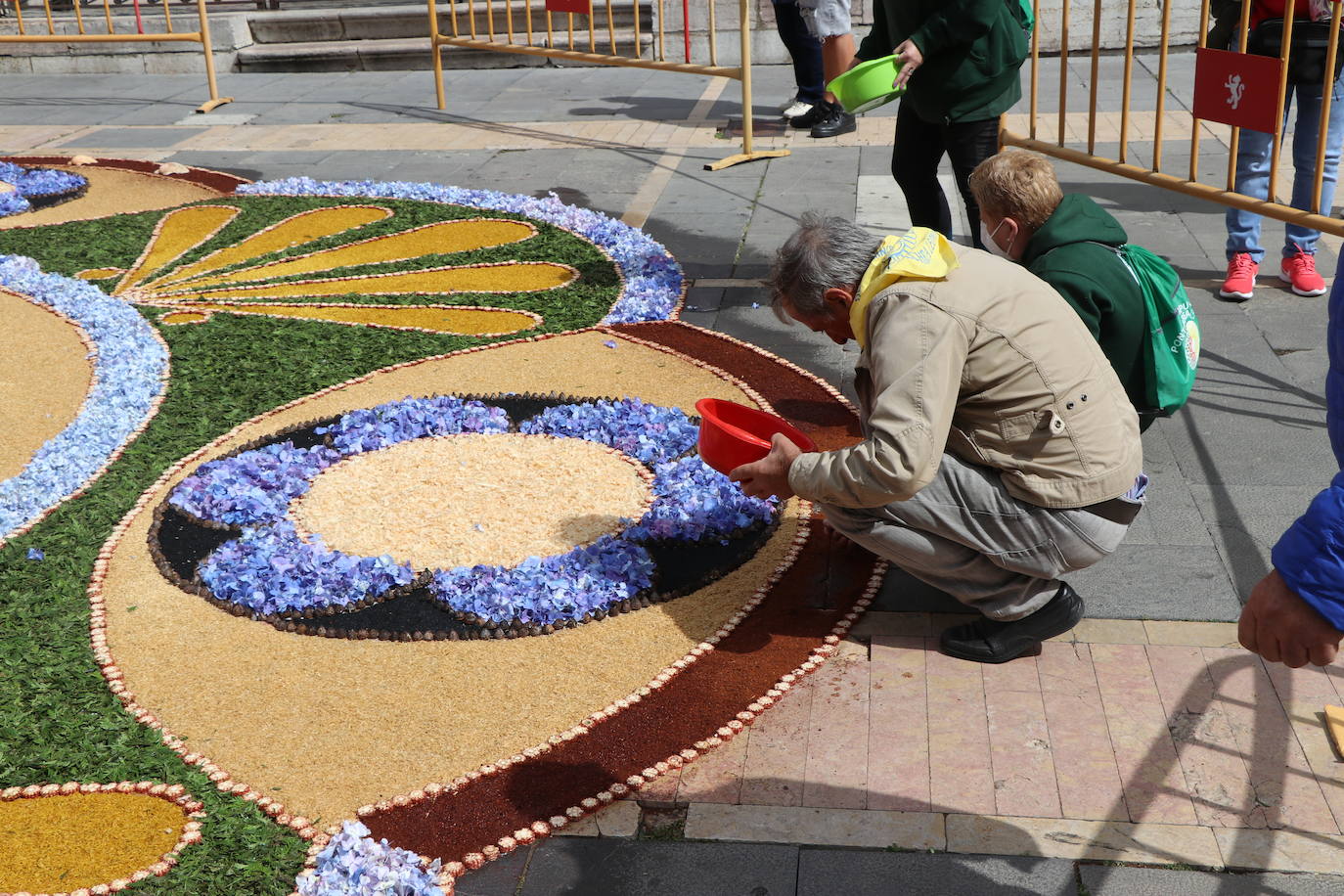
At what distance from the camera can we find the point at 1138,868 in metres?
2.60

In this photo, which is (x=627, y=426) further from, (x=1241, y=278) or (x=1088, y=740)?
(x=1241, y=278)

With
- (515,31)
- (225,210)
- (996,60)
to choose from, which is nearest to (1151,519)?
(996,60)

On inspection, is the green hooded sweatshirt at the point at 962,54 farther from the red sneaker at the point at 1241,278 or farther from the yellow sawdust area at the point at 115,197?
the yellow sawdust area at the point at 115,197

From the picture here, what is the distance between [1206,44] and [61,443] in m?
4.87

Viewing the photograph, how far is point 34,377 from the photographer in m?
5.43

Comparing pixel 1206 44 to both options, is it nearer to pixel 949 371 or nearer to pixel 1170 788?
pixel 949 371

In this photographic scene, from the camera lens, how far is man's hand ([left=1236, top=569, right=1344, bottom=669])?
1.75 meters

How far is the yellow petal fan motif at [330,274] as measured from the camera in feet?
19.9

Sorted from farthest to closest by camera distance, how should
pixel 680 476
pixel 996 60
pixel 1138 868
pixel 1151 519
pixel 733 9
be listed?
pixel 733 9 < pixel 996 60 < pixel 680 476 < pixel 1151 519 < pixel 1138 868

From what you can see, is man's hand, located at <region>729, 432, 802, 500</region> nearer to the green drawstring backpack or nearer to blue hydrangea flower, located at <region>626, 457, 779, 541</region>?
blue hydrangea flower, located at <region>626, 457, 779, 541</region>

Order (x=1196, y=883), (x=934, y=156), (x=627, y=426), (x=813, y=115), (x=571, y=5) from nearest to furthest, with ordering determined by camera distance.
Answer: (x=1196, y=883), (x=627, y=426), (x=934, y=156), (x=571, y=5), (x=813, y=115)

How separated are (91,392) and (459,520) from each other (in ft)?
6.83

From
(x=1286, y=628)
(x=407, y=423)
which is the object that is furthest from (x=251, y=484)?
(x=1286, y=628)

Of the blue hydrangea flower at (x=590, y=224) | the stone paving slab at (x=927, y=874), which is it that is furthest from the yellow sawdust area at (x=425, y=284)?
the stone paving slab at (x=927, y=874)
